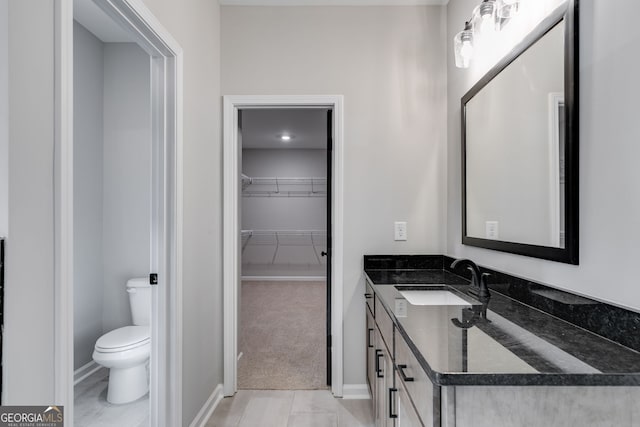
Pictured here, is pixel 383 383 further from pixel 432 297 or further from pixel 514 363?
pixel 514 363

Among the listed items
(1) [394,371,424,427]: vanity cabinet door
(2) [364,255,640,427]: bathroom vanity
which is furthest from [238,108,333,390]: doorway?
(2) [364,255,640,427]: bathroom vanity

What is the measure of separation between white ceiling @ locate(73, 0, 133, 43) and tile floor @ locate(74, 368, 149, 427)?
247 cm

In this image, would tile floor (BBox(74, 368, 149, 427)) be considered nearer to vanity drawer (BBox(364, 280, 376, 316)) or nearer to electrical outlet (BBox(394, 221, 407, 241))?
vanity drawer (BBox(364, 280, 376, 316))

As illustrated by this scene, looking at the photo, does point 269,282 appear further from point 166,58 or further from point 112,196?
point 166,58

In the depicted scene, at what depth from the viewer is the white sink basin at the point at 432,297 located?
160 cm

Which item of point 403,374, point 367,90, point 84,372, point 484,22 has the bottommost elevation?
point 84,372

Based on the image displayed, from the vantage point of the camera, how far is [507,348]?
0.95 metres

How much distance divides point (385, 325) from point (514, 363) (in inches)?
29.0

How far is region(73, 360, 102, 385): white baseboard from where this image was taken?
2396mm

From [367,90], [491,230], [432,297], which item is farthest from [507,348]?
[367,90]

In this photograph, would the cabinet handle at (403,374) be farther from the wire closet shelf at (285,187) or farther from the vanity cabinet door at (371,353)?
the wire closet shelf at (285,187)

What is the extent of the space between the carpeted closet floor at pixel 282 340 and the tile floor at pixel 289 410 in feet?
0.34

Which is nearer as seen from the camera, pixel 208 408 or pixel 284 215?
pixel 208 408

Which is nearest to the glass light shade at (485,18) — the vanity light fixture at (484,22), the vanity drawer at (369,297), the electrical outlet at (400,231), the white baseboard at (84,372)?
the vanity light fixture at (484,22)
